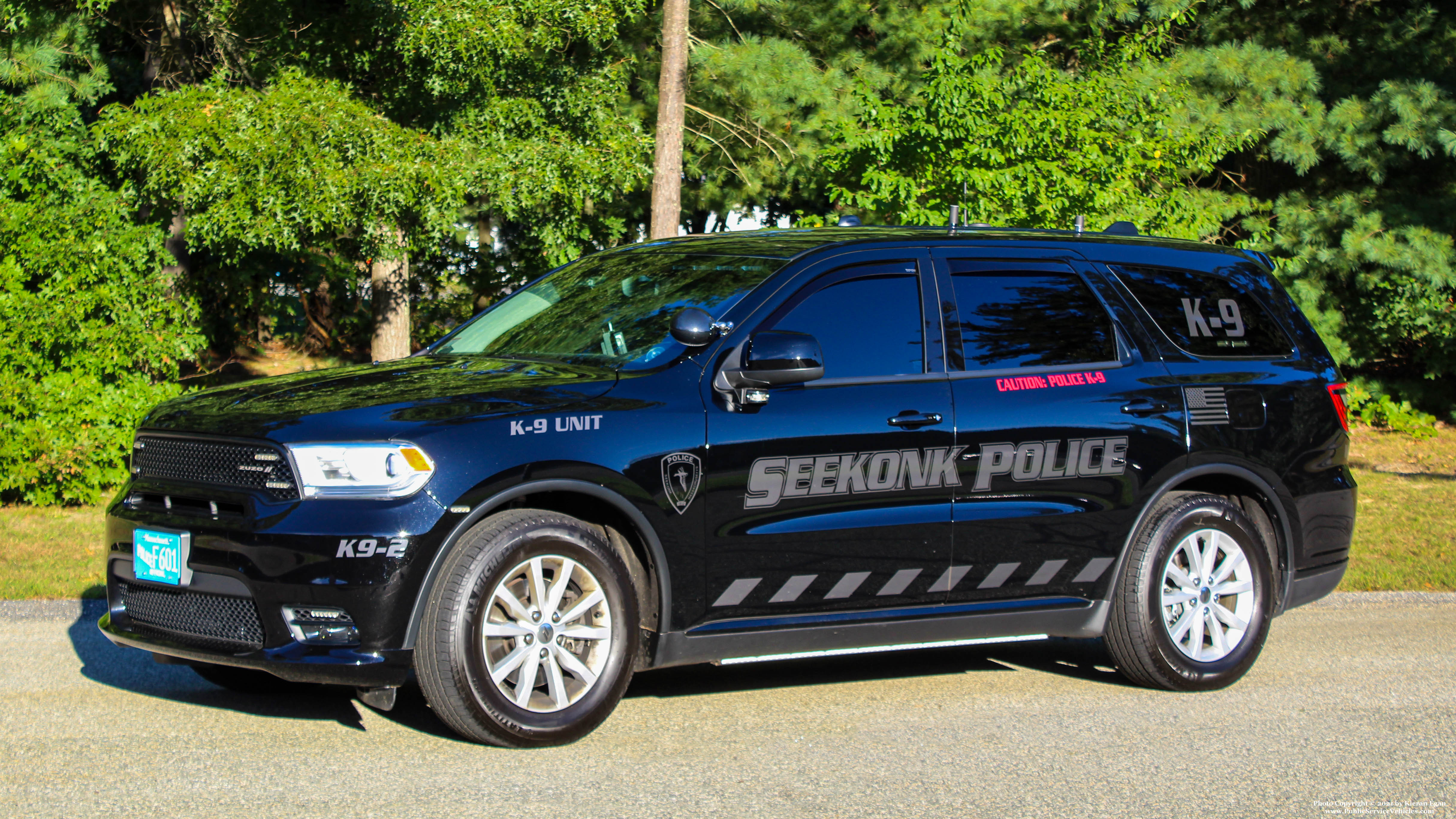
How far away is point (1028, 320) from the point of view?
20.0ft

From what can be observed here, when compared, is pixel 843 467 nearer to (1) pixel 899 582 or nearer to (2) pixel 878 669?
(1) pixel 899 582

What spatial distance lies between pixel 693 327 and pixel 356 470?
1.33 m

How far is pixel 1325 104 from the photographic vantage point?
16.5 meters

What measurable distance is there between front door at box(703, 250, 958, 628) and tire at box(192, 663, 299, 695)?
1982mm

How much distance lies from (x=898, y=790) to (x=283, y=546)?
218 centimetres

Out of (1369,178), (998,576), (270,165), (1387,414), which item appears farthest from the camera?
(1387,414)

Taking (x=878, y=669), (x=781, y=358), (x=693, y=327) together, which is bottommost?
(x=878, y=669)

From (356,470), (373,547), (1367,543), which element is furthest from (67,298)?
(1367,543)

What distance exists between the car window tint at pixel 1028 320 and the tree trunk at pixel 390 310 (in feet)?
33.5

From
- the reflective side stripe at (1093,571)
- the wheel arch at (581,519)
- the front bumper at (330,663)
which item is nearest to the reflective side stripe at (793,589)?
the wheel arch at (581,519)

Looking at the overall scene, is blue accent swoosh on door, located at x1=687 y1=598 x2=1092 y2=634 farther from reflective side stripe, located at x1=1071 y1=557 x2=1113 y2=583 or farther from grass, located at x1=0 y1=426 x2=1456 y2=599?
grass, located at x1=0 y1=426 x2=1456 y2=599

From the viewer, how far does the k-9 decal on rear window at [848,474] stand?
5270 mm

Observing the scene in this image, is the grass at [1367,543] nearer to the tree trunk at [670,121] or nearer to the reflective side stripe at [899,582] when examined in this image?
the reflective side stripe at [899,582]

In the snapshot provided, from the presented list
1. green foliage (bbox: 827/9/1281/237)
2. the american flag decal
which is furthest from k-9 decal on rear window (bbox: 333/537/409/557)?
green foliage (bbox: 827/9/1281/237)
